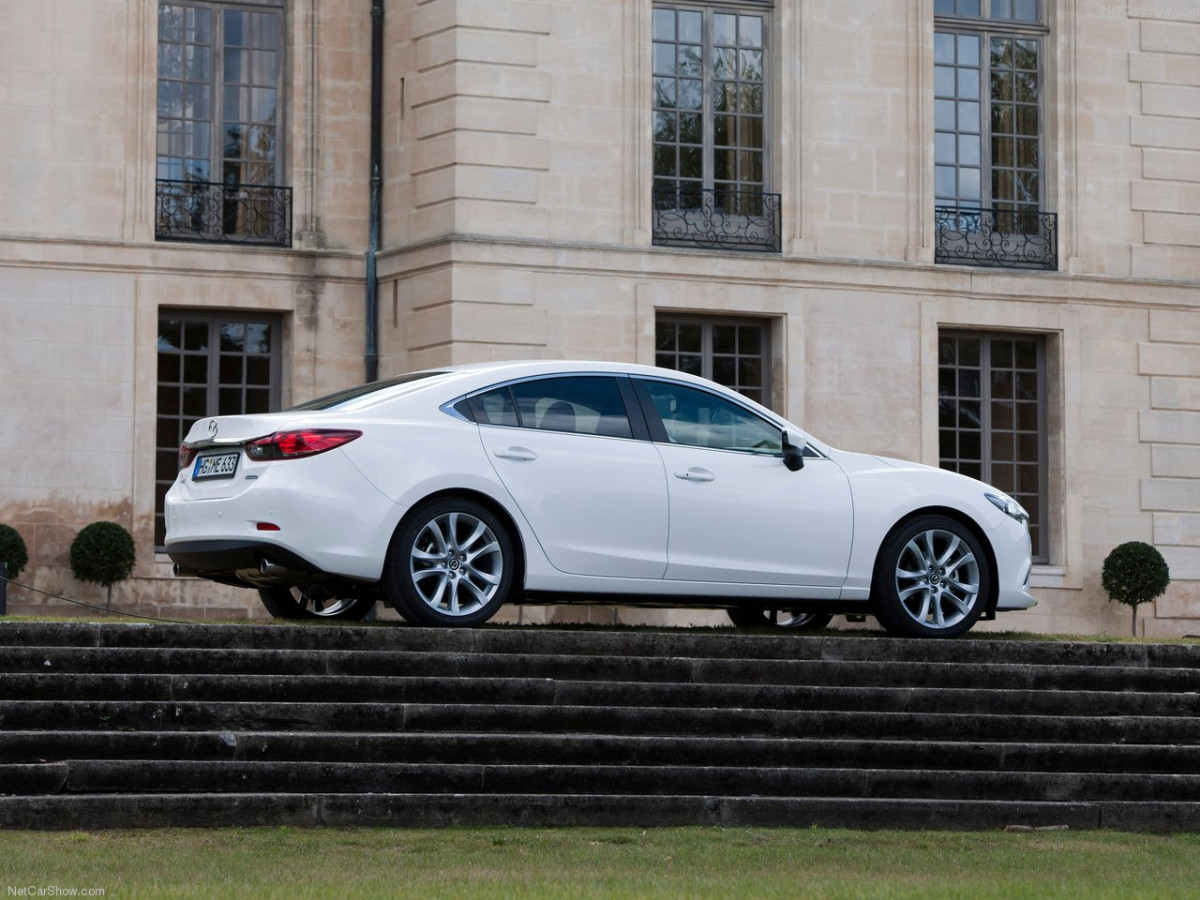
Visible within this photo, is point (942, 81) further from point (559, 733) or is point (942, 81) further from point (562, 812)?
point (562, 812)

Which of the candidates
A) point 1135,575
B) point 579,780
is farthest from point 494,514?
point 1135,575

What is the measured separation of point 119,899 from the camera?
705 cm

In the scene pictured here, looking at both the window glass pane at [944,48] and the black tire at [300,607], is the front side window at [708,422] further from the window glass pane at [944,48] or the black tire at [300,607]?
the window glass pane at [944,48]

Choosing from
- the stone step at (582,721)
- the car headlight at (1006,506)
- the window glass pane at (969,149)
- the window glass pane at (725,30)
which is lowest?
the stone step at (582,721)

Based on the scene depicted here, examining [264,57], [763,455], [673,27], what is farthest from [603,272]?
[763,455]

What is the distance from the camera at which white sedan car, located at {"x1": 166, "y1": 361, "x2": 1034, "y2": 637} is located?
448 inches

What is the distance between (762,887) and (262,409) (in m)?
14.4

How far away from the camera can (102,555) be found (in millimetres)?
19797

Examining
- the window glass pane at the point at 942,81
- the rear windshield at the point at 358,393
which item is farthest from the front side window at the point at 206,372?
the rear windshield at the point at 358,393

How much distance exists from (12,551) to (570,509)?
9238 millimetres

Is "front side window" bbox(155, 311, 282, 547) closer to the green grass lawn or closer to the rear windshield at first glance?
the rear windshield

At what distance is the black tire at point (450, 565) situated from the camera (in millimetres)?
11438

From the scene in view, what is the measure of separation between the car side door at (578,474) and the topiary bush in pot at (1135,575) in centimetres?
1083

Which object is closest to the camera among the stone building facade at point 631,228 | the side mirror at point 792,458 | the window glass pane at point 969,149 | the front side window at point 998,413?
the side mirror at point 792,458
